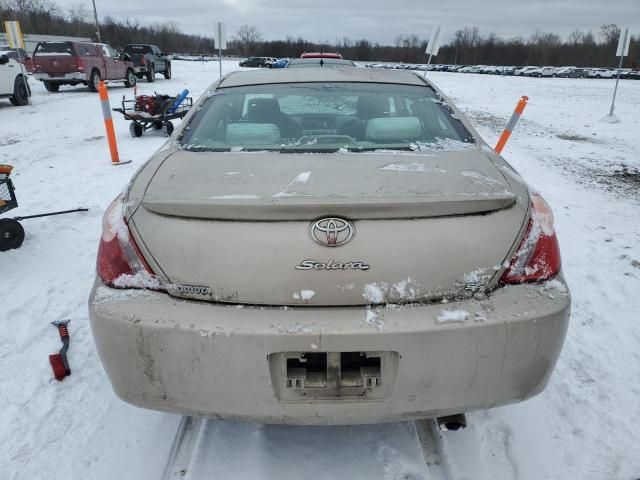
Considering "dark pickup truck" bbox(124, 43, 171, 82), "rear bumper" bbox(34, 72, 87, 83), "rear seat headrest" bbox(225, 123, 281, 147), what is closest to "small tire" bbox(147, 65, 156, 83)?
"dark pickup truck" bbox(124, 43, 171, 82)

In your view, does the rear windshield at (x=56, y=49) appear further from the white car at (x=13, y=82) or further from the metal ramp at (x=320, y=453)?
the metal ramp at (x=320, y=453)

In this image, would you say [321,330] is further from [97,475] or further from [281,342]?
[97,475]

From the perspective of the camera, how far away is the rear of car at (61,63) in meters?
17.5

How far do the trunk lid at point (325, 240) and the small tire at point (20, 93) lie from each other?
1517 centimetres

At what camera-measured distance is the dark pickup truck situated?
949 inches

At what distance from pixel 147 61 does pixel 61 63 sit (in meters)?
7.37

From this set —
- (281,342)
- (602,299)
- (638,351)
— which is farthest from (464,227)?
(602,299)

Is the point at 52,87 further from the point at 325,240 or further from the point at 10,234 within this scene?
the point at 325,240

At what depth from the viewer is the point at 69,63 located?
17641 mm

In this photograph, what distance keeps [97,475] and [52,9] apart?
9441 cm

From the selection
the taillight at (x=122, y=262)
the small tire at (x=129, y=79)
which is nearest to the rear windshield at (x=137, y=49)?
the small tire at (x=129, y=79)

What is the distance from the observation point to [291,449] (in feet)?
6.64

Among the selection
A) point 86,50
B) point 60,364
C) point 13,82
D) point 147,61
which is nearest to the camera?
point 60,364

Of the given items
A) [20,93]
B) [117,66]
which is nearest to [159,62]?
[117,66]
